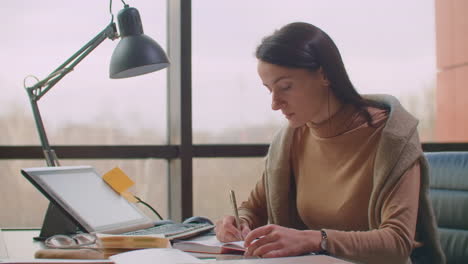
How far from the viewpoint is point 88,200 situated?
5.37ft

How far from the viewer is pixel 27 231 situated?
5.87ft

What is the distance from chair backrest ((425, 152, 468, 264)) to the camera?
5.61 ft

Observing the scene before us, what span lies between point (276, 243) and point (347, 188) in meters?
0.52

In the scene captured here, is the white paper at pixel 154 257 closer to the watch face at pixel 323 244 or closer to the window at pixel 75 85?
the watch face at pixel 323 244

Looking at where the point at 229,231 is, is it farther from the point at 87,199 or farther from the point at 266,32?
the point at 266,32

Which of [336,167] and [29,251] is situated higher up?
[336,167]

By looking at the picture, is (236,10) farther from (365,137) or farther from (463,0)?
(365,137)

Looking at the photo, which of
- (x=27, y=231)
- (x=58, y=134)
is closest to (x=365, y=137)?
(x=27, y=231)

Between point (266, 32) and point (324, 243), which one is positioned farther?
point (266, 32)

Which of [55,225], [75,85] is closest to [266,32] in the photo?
[75,85]

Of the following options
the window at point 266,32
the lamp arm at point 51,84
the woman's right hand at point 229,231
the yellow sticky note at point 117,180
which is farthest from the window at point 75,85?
the woman's right hand at point 229,231

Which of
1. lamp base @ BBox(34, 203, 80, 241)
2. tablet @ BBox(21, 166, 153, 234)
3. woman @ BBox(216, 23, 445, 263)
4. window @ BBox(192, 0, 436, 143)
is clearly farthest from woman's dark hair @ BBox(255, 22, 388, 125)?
window @ BBox(192, 0, 436, 143)

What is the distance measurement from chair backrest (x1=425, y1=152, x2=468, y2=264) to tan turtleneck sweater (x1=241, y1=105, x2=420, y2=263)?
23 centimetres

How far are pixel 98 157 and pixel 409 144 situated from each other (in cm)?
161
